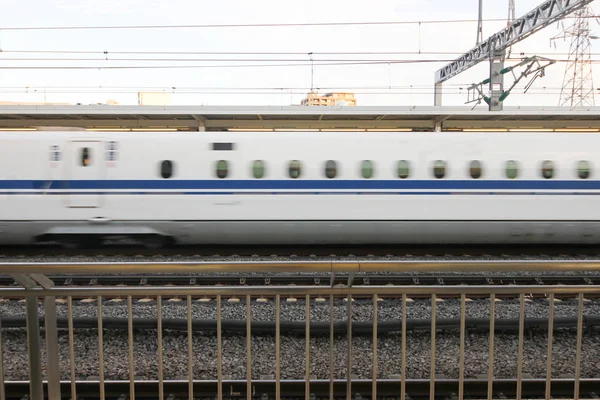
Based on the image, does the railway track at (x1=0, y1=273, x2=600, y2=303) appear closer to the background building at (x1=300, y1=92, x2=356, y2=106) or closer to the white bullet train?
the white bullet train

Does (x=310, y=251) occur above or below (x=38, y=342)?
below

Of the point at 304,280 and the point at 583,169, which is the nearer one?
the point at 304,280

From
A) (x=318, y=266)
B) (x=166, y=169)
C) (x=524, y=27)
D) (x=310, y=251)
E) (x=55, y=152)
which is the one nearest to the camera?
(x=318, y=266)

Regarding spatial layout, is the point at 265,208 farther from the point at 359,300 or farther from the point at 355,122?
the point at 355,122

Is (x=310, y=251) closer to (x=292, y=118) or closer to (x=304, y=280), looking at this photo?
(x=304, y=280)

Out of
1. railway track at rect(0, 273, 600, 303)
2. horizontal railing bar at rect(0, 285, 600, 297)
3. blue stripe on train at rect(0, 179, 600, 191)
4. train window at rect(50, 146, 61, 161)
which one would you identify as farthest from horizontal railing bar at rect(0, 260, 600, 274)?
train window at rect(50, 146, 61, 161)

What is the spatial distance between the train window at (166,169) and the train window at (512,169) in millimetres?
5839

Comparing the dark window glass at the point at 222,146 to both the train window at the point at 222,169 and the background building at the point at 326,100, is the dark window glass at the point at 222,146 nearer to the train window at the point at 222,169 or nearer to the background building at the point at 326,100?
the train window at the point at 222,169

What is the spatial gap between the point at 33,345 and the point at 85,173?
5.91 m

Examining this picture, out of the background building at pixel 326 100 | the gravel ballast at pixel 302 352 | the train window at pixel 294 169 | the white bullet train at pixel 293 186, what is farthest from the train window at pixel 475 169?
the background building at pixel 326 100

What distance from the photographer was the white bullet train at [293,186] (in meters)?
7.63

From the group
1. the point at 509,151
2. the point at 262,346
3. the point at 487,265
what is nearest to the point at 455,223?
the point at 509,151

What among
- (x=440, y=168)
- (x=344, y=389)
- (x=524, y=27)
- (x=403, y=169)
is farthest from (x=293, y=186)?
(x=524, y=27)

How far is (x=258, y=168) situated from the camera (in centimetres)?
779
